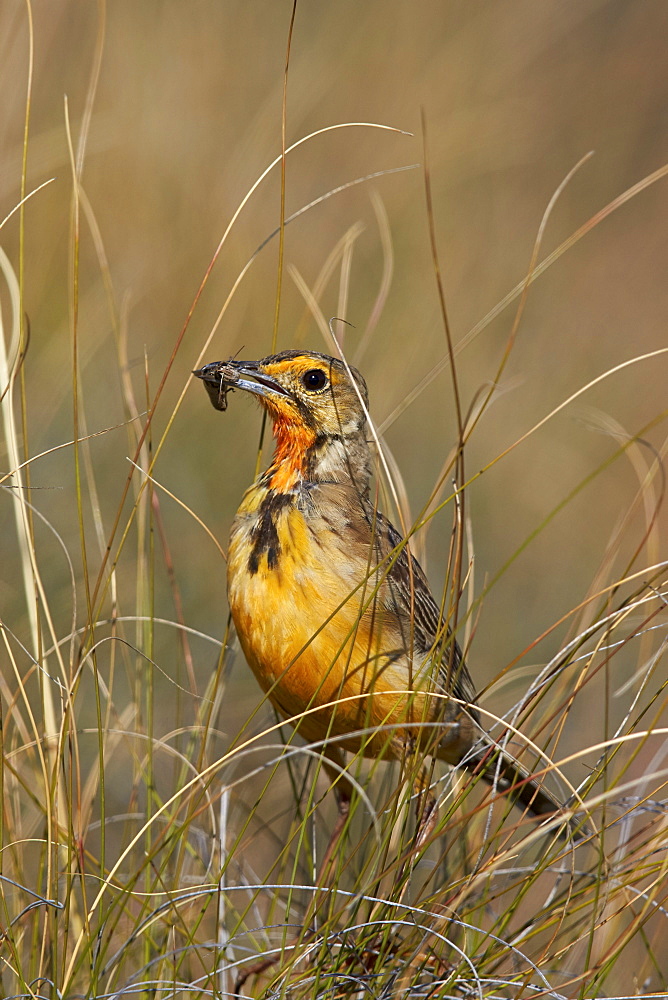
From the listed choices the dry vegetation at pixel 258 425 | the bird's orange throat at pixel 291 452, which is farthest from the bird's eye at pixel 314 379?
the dry vegetation at pixel 258 425

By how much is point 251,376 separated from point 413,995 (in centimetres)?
177

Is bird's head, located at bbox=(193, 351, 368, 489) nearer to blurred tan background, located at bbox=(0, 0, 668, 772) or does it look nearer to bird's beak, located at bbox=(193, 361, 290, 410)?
bird's beak, located at bbox=(193, 361, 290, 410)

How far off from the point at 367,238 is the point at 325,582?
6.47 meters

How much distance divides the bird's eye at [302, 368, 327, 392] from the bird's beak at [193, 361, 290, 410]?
7cm

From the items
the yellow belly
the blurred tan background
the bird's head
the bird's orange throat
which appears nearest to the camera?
the yellow belly

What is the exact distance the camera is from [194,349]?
712cm

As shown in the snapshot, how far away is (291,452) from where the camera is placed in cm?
346

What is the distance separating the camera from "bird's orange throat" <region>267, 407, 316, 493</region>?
3.42m

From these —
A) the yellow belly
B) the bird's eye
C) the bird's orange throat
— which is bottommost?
the yellow belly

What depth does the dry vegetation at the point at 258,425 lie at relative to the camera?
2861 mm

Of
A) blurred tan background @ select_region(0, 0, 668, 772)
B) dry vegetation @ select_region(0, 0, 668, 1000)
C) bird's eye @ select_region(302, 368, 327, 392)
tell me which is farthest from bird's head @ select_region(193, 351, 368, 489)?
blurred tan background @ select_region(0, 0, 668, 772)

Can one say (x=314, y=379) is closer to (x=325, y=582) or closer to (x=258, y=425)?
(x=325, y=582)

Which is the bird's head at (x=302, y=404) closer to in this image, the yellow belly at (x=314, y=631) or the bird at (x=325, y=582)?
the bird at (x=325, y=582)

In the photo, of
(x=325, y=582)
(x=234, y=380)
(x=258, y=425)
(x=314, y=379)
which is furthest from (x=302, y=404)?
(x=258, y=425)
